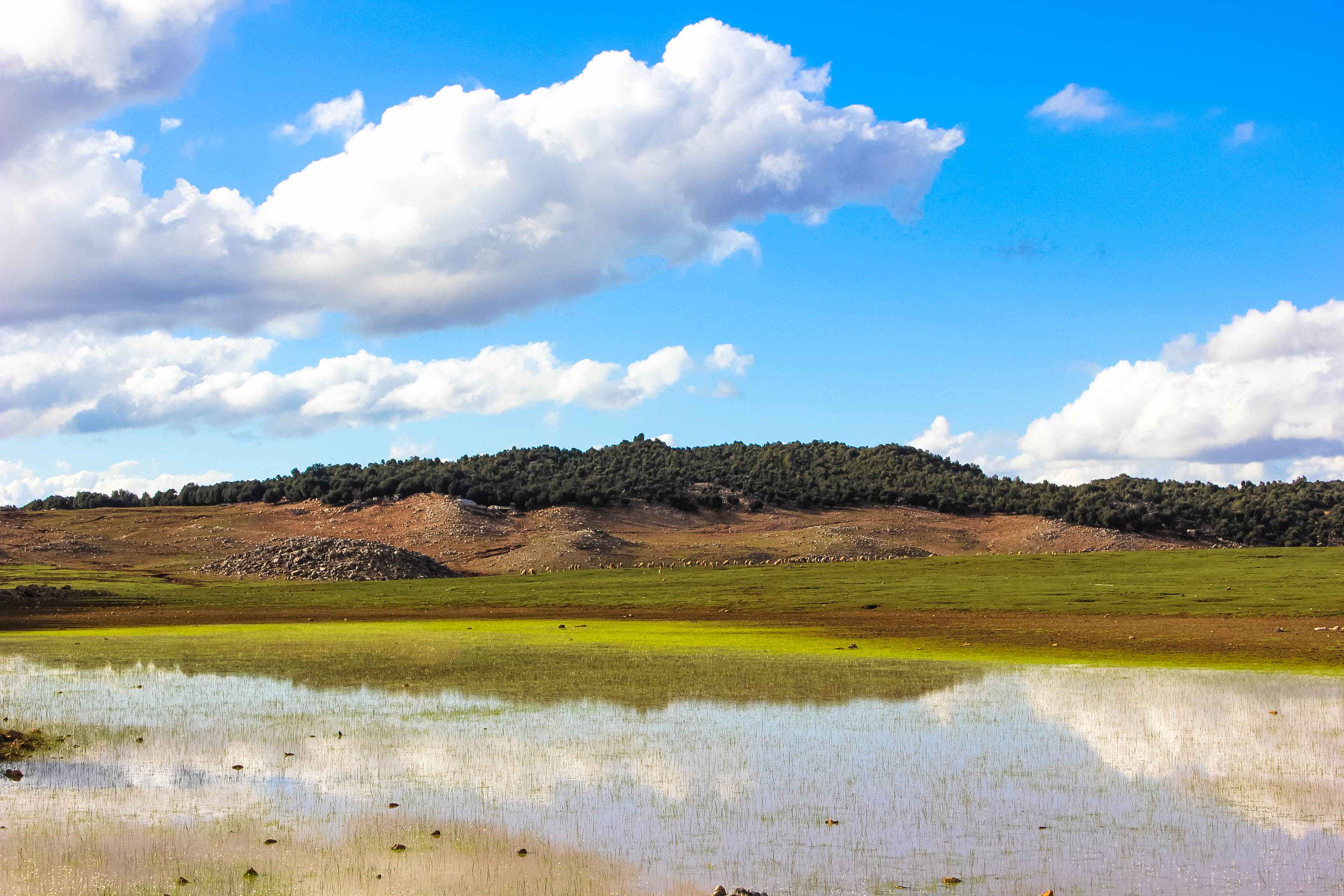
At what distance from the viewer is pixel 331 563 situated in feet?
253

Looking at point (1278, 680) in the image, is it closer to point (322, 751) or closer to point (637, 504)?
point (322, 751)

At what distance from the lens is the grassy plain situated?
1442 inches

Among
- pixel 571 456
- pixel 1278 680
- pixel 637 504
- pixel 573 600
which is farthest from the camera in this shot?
pixel 571 456

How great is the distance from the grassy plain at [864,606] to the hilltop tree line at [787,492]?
111ft

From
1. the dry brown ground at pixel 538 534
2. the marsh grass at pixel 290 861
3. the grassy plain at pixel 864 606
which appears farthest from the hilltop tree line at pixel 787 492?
the marsh grass at pixel 290 861

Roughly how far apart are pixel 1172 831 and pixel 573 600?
161 ft

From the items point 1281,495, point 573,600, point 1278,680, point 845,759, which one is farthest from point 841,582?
point 1281,495

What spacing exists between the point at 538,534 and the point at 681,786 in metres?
80.1

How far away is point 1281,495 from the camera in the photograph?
123 meters

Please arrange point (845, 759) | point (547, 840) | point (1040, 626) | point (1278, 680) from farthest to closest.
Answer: point (1040, 626) < point (1278, 680) < point (845, 759) < point (547, 840)

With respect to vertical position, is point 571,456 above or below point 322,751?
above

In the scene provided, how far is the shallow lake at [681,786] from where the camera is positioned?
11922 mm

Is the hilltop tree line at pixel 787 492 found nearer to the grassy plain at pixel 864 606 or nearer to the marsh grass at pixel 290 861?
the grassy plain at pixel 864 606

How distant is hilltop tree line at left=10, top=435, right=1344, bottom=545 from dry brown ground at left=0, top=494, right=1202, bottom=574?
2568 mm
